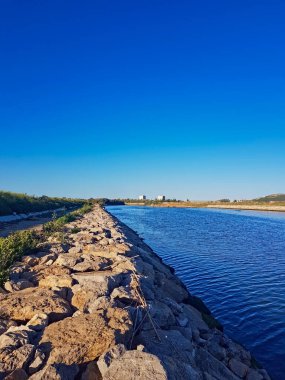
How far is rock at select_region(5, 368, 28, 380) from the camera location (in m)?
3.48

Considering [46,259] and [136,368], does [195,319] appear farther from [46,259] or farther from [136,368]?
[136,368]

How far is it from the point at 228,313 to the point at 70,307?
21.5 feet

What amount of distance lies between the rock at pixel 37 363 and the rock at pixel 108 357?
648mm

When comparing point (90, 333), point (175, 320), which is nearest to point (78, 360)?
point (90, 333)

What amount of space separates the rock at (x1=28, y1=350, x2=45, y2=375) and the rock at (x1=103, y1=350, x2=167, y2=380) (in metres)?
0.80

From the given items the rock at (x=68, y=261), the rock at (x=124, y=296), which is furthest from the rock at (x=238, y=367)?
the rock at (x=68, y=261)

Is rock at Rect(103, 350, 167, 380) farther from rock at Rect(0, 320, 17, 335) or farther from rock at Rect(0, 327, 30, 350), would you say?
rock at Rect(0, 320, 17, 335)

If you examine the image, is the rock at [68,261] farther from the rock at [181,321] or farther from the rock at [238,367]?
the rock at [238,367]

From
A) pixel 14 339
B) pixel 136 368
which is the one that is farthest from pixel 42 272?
pixel 136 368

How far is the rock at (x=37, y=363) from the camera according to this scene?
3.67 meters

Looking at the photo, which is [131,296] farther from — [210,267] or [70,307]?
[210,267]

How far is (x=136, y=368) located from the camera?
3.46 m

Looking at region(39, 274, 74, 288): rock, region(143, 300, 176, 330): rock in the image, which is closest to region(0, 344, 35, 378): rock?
region(143, 300, 176, 330): rock

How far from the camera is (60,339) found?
4.12 meters
